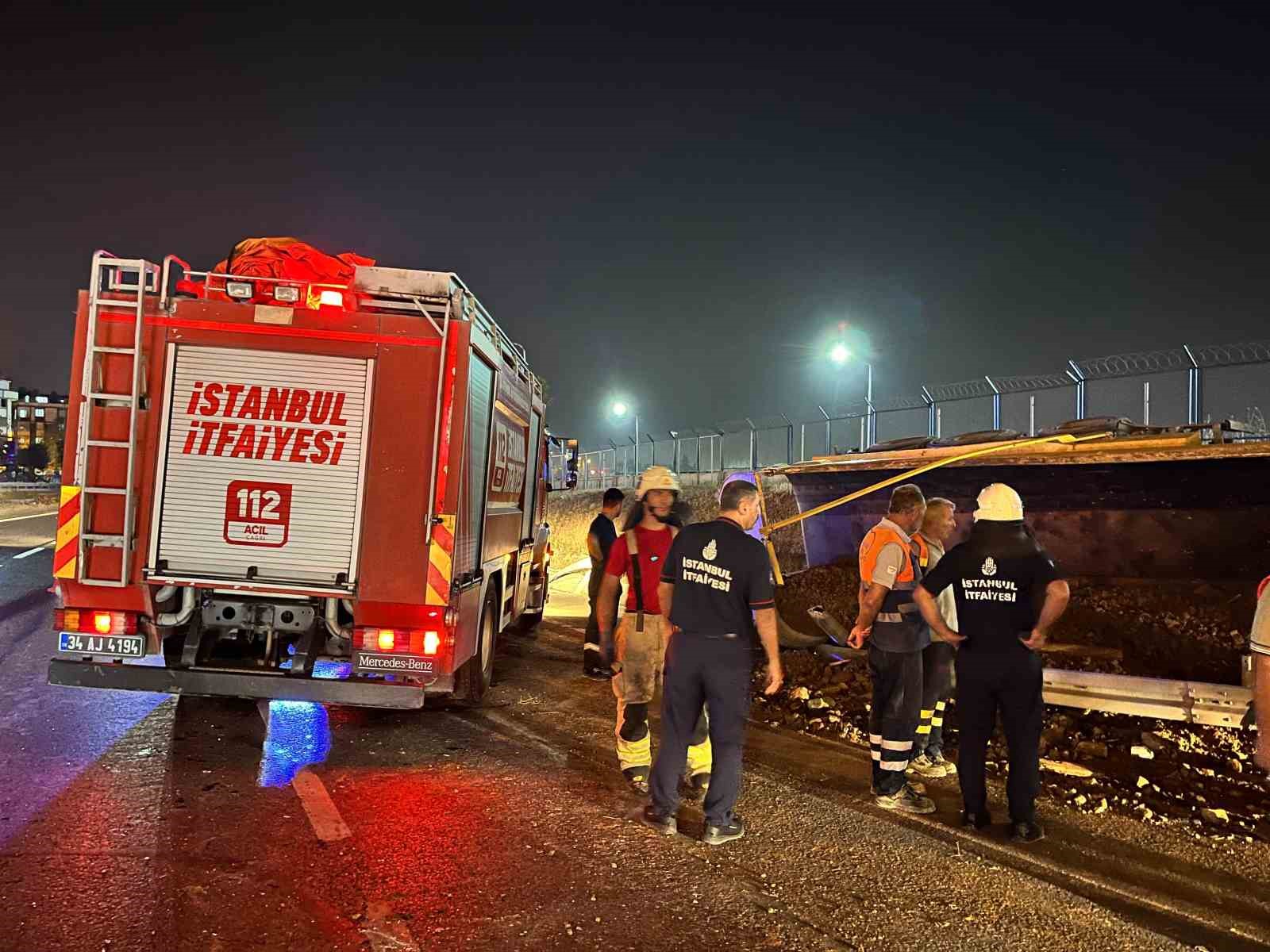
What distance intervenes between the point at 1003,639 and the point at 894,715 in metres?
0.82

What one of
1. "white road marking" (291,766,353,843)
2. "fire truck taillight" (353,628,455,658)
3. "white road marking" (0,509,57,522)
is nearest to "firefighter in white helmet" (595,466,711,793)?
"fire truck taillight" (353,628,455,658)

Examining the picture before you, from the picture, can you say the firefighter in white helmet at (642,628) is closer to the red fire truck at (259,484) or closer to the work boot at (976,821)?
the red fire truck at (259,484)

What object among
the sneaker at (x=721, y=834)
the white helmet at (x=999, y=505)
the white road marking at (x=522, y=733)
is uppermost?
the white helmet at (x=999, y=505)

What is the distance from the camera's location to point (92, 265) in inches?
217

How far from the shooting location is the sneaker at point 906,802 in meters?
5.01

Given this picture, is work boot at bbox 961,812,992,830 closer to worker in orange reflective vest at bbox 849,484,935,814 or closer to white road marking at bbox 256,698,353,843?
worker in orange reflective vest at bbox 849,484,935,814

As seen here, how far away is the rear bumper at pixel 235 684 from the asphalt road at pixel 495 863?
46 centimetres

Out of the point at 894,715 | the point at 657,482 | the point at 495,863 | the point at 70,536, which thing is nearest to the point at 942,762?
the point at 894,715

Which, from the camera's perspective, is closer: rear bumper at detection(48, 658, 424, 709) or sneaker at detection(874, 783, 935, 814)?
sneaker at detection(874, 783, 935, 814)

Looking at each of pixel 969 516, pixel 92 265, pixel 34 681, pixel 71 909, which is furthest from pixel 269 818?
pixel 969 516

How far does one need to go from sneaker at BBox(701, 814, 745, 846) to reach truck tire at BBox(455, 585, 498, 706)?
9.52ft

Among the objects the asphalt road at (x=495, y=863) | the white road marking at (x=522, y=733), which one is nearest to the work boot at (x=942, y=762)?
the asphalt road at (x=495, y=863)

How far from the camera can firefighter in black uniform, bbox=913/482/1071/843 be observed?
455cm

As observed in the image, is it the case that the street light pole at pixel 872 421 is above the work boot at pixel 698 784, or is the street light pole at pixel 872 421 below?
above
